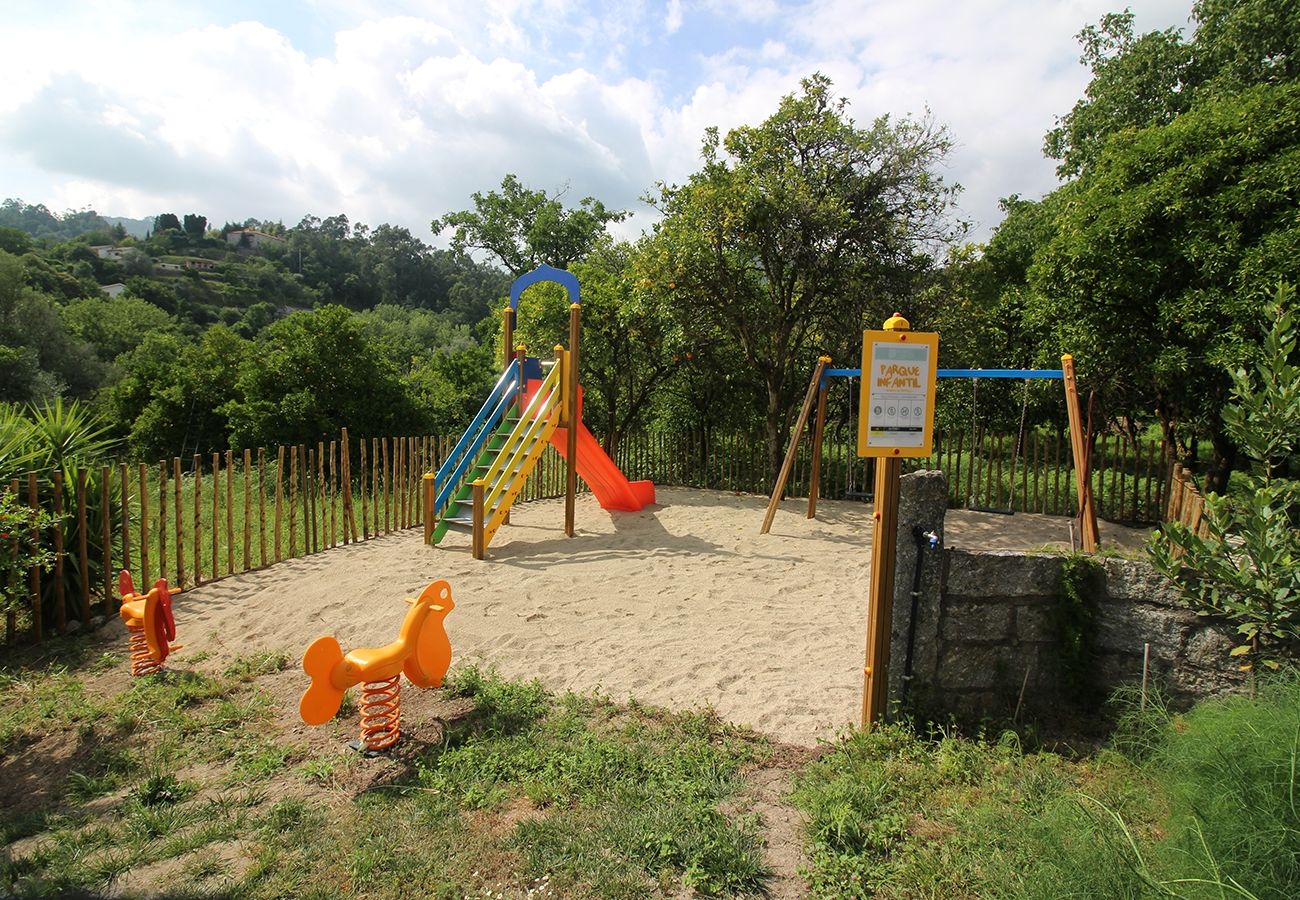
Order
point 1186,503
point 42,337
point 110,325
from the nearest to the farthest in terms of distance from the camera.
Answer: point 1186,503 < point 42,337 < point 110,325

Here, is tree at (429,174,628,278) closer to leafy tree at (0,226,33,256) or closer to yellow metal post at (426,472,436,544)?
yellow metal post at (426,472,436,544)

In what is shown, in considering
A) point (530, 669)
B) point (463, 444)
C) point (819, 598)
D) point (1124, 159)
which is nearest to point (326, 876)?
point (530, 669)

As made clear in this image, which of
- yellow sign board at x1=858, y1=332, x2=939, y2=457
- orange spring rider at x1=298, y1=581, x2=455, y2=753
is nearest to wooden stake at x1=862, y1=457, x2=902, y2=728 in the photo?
yellow sign board at x1=858, y1=332, x2=939, y2=457

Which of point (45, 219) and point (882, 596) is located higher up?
point (45, 219)

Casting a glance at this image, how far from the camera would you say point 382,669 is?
3.68m

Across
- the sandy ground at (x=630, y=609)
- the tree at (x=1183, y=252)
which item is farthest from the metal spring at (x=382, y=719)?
the tree at (x=1183, y=252)

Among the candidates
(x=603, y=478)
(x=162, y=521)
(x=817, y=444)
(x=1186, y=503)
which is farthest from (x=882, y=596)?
(x=603, y=478)

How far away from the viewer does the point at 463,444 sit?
8.76 meters

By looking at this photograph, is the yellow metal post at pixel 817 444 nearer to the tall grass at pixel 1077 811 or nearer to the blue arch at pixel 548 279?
the blue arch at pixel 548 279

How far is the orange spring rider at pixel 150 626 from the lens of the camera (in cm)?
448

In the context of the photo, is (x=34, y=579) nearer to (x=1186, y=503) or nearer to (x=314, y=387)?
(x=1186, y=503)

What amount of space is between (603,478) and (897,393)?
22.1ft

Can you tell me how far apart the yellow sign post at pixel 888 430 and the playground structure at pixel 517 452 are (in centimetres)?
481

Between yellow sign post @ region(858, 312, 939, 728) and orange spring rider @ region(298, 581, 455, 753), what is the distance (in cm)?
231
